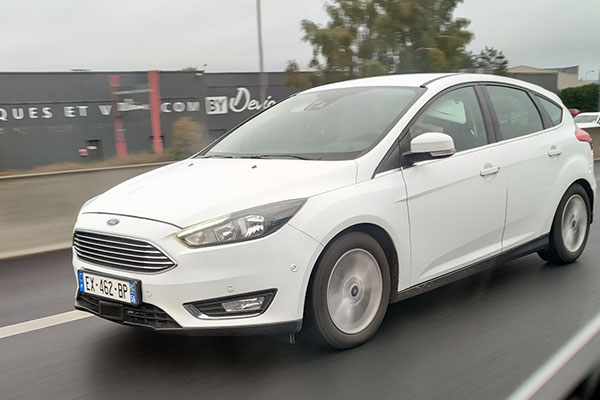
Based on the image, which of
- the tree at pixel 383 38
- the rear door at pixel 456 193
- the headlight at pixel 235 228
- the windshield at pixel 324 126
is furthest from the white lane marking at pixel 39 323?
the tree at pixel 383 38

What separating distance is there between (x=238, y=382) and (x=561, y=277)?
309 cm

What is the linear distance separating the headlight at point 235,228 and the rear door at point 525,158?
2114 mm

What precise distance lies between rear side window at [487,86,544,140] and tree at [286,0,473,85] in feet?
85.2

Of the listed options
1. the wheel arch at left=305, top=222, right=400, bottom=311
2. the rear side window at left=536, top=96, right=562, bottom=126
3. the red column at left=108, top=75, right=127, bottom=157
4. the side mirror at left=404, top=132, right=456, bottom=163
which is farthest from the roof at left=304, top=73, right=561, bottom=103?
the red column at left=108, top=75, right=127, bottom=157

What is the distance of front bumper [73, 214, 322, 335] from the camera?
3.38 metres

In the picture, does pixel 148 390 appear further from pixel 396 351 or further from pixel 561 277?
pixel 561 277

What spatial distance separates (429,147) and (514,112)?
152cm

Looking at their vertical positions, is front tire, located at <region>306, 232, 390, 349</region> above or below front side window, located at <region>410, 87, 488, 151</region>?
below

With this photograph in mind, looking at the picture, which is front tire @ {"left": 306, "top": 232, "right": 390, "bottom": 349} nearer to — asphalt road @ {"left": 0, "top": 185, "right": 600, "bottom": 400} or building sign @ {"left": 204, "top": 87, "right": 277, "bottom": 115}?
asphalt road @ {"left": 0, "top": 185, "right": 600, "bottom": 400}

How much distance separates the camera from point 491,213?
469cm

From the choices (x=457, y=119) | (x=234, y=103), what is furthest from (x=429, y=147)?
(x=234, y=103)

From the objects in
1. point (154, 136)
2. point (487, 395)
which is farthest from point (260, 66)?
point (487, 395)

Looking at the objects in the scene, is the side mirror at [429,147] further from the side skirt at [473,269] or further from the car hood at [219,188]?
the side skirt at [473,269]

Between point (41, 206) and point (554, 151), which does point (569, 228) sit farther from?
point (41, 206)
